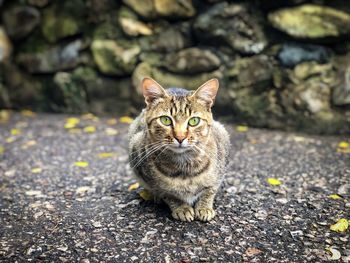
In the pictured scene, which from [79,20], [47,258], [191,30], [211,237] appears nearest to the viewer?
[47,258]

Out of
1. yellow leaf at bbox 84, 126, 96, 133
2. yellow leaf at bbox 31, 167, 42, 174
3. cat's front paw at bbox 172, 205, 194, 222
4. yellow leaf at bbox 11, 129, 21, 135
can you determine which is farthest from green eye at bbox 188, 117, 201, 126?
yellow leaf at bbox 11, 129, 21, 135

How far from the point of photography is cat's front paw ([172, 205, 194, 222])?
2920mm

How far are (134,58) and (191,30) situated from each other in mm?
869

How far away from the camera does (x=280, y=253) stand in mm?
2555

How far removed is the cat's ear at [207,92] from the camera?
280cm

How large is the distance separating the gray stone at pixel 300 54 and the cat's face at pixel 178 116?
2.27 m

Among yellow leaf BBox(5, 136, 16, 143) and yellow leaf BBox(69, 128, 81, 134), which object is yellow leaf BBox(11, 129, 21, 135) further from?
yellow leaf BBox(69, 128, 81, 134)

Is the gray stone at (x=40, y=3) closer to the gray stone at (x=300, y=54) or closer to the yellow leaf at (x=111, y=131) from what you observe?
the yellow leaf at (x=111, y=131)

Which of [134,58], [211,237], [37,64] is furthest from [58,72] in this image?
[211,237]

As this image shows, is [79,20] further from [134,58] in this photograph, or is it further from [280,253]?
[280,253]

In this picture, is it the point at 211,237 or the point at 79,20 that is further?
the point at 79,20

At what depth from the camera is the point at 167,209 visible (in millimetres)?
3131

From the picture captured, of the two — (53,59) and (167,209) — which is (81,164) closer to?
(167,209)

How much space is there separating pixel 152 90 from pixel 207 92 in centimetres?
39
